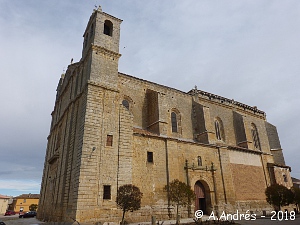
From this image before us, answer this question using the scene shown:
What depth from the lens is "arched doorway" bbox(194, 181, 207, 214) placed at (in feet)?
60.0

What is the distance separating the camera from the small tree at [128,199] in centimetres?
1183

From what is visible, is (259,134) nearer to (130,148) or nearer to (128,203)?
(130,148)

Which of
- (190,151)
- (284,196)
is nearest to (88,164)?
(190,151)

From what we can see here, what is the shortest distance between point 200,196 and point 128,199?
29.1 ft

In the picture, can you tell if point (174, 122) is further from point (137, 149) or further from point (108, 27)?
point (108, 27)

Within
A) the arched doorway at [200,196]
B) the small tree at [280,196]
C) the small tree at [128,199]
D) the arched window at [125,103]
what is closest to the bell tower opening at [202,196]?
the arched doorway at [200,196]

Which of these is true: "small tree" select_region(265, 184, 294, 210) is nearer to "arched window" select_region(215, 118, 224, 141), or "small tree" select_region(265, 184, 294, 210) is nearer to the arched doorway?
the arched doorway

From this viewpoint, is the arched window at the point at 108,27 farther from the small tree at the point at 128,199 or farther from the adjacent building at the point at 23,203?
the adjacent building at the point at 23,203

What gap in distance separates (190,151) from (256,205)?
922cm

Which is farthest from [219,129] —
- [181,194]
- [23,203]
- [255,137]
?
[23,203]

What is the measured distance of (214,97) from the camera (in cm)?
2612

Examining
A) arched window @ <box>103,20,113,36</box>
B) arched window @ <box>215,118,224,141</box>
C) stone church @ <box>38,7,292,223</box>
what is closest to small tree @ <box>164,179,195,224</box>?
stone church @ <box>38,7,292,223</box>

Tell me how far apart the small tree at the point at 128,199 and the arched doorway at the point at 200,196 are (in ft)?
25.7

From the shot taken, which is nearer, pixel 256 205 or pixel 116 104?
pixel 116 104
